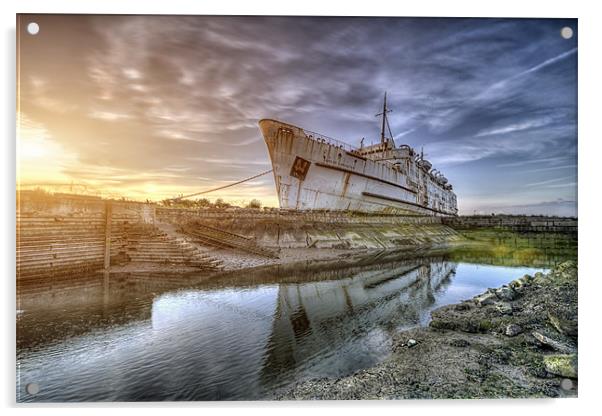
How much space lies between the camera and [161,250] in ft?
21.3

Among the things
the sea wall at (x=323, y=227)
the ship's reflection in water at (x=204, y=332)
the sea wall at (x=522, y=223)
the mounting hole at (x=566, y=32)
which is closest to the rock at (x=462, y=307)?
the ship's reflection in water at (x=204, y=332)

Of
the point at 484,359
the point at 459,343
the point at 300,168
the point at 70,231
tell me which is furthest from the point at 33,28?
the point at 484,359

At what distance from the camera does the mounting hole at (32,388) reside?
122 inches

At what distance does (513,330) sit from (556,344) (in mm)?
410

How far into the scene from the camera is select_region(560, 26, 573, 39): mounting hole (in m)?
3.79

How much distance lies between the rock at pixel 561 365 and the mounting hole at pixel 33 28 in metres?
6.96

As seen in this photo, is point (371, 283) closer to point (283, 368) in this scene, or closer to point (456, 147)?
point (456, 147)

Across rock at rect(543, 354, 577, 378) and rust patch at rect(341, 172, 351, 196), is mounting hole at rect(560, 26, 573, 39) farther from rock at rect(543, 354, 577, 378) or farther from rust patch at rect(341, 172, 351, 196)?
rust patch at rect(341, 172, 351, 196)

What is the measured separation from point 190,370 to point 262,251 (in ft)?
16.1

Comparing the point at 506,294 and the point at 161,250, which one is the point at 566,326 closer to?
the point at 506,294

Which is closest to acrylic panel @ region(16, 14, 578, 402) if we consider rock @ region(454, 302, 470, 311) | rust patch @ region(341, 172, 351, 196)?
rock @ region(454, 302, 470, 311)

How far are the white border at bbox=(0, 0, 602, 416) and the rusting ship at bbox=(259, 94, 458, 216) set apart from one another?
1.53 m
